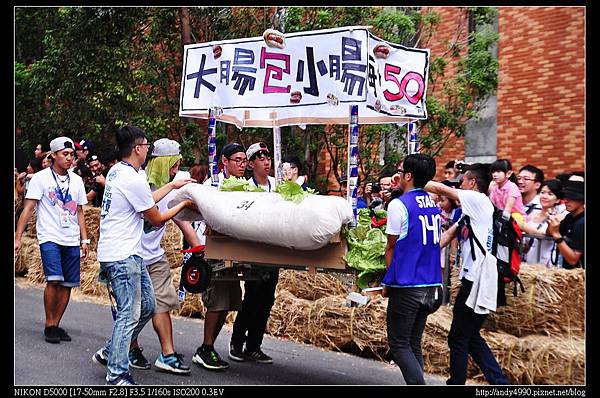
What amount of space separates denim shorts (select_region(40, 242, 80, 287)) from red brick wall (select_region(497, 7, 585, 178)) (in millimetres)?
6811

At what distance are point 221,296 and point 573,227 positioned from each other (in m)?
3.08

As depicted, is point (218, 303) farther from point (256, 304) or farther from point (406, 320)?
point (406, 320)

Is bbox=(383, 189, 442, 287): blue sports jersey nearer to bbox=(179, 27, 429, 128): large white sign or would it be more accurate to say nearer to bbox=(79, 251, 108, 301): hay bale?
bbox=(179, 27, 429, 128): large white sign

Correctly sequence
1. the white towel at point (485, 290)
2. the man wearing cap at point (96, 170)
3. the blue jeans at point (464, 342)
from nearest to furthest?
the white towel at point (485, 290), the blue jeans at point (464, 342), the man wearing cap at point (96, 170)

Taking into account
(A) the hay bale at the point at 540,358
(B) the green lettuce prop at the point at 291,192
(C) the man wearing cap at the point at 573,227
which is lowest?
(A) the hay bale at the point at 540,358

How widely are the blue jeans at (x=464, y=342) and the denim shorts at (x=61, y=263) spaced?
12.9 feet

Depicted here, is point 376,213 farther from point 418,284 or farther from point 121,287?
point 121,287

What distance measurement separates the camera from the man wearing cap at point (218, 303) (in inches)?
249

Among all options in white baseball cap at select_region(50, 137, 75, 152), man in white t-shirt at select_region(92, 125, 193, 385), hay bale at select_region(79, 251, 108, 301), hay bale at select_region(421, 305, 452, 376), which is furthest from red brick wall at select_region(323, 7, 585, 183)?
man in white t-shirt at select_region(92, 125, 193, 385)

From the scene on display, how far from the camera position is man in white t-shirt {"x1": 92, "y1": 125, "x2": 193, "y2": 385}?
17.7 feet

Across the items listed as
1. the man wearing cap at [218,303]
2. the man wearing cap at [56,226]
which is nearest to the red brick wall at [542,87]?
the man wearing cap at [218,303]

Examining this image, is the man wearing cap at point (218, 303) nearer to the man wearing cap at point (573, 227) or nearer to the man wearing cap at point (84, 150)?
the man wearing cap at point (573, 227)

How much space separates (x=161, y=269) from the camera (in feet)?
20.6

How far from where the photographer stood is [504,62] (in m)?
11.1
